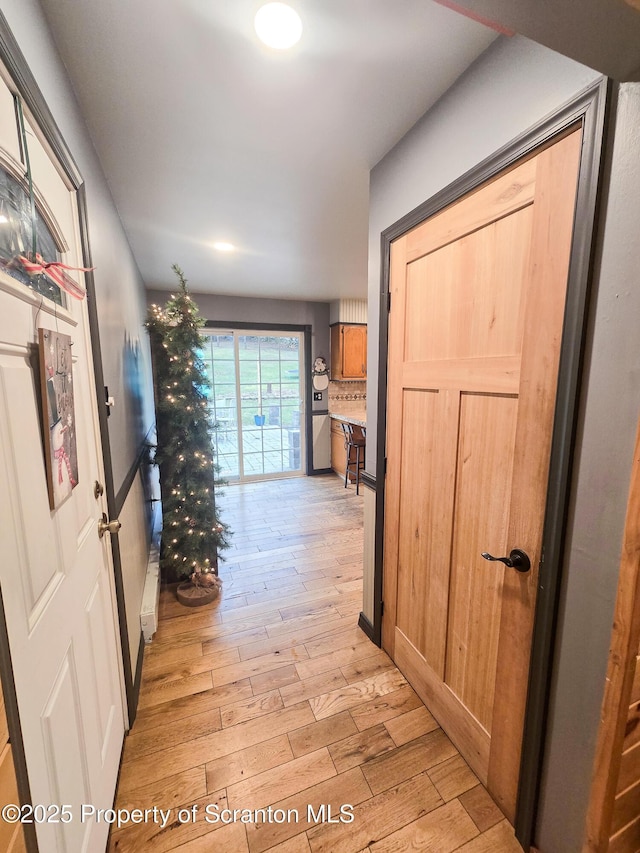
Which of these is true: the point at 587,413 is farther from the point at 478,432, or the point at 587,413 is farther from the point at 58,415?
the point at 58,415

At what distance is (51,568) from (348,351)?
4.53 meters

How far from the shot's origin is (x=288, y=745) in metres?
1.45

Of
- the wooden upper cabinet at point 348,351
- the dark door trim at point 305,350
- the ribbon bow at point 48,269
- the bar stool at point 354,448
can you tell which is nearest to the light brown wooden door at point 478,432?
the ribbon bow at point 48,269

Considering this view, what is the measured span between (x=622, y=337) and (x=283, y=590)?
2.40 metres

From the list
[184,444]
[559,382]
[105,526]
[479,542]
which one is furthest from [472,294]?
[184,444]

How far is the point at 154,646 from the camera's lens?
201 centimetres

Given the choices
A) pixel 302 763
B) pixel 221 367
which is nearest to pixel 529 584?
pixel 302 763

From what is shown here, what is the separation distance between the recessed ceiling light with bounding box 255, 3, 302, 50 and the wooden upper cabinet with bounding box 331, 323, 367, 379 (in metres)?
3.86

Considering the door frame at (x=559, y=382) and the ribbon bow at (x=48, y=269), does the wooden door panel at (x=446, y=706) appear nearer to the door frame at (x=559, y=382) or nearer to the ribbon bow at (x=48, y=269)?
the door frame at (x=559, y=382)

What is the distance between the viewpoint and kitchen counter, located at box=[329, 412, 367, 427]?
4.39 metres

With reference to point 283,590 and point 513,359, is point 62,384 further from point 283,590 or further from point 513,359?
point 283,590

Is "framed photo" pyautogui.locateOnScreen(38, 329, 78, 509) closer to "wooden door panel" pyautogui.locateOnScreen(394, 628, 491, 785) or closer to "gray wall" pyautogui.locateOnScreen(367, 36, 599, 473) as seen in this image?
"gray wall" pyautogui.locateOnScreen(367, 36, 599, 473)

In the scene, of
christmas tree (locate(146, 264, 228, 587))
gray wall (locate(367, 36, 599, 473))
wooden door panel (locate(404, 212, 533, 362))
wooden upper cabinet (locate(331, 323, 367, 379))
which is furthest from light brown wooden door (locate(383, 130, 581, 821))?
wooden upper cabinet (locate(331, 323, 367, 379))

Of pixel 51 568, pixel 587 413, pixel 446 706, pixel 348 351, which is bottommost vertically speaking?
pixel 446 706
